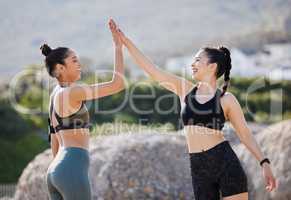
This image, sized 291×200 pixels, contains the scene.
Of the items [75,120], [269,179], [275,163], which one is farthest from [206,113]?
[275,163]

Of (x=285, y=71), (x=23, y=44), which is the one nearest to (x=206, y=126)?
(x=285, y=71)

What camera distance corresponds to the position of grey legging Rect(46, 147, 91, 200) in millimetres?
4832

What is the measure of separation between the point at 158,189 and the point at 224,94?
3.83 m

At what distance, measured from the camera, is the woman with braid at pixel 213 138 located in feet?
16.8

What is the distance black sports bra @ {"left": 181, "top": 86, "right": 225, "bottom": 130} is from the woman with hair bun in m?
0.55

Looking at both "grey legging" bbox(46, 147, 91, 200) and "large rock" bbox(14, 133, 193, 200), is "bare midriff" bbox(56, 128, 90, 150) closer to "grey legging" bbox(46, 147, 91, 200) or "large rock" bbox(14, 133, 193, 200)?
"grey legging" bbox(46, 147, 91, 200)

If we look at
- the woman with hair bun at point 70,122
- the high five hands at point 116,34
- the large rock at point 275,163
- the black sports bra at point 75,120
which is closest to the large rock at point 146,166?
the large rock at point 275,163

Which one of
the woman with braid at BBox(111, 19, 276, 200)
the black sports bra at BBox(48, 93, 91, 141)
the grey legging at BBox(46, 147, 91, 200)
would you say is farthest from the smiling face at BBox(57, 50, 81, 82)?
the woman with braid at BBox(111, 19, 276, 200)

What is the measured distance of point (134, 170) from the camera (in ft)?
29.2

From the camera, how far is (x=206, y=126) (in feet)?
17.1

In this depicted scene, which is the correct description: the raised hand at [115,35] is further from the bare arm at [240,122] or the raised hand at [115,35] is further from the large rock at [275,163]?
the large rock at [275,163]

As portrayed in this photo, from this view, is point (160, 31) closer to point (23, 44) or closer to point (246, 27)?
point (246, 27)

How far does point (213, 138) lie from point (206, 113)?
199mm

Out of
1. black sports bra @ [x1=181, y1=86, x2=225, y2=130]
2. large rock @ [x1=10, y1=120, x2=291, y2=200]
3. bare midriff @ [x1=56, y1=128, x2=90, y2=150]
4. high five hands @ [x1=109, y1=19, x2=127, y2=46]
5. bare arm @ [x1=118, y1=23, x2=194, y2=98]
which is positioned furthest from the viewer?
large rock @ [x1=10, y1=120, x2=291, y2=200]
